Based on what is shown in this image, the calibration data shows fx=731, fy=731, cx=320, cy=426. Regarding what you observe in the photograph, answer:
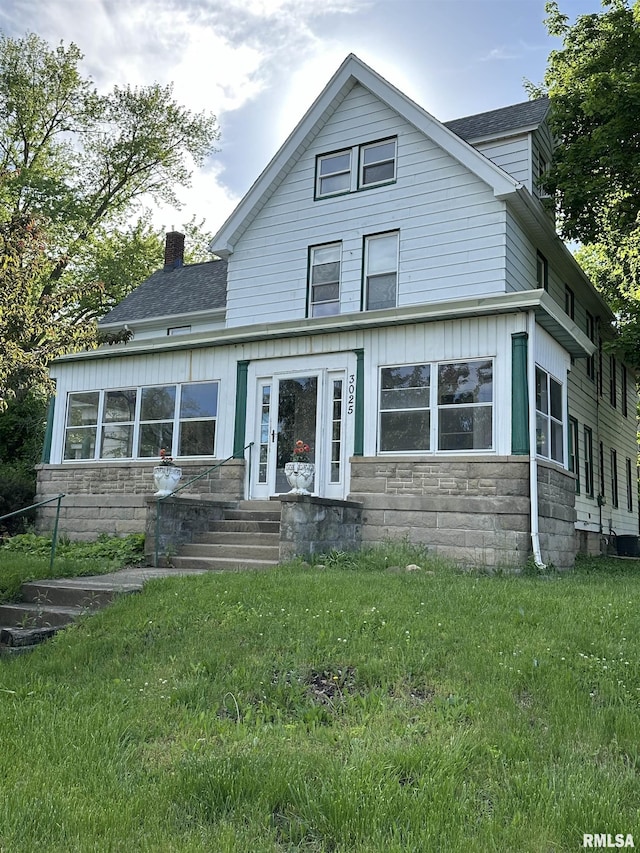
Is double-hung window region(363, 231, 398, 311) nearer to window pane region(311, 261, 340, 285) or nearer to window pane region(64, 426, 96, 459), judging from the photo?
window pane region(311, 261, 340, 285)

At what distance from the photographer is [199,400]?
14.1 metres

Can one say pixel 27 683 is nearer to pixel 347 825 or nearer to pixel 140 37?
pixel 347 825

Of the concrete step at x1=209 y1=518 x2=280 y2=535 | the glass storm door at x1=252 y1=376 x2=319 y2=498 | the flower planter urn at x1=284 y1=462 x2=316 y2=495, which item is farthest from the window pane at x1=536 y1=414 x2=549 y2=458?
the concrete step at x1=209 y1=518 x2=280 y2=535

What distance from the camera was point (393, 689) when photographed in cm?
476

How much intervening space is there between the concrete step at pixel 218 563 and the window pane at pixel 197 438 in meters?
3.31

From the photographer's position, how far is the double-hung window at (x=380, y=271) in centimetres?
1432

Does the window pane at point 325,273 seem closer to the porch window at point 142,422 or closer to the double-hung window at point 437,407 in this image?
the porch window at point 142,422

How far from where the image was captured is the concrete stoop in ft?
34.4

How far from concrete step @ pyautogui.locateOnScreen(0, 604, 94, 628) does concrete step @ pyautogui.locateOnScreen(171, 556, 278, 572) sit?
2.61 m

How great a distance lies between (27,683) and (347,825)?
121 inches

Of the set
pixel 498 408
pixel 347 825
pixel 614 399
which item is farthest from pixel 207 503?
pixel 614 399

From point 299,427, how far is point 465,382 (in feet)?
10.4

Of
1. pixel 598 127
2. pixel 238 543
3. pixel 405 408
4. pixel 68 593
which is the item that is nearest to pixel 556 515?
pixel 405 408

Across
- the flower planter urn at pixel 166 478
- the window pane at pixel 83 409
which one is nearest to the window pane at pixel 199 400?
the flower planter urn at pixel 166 478
